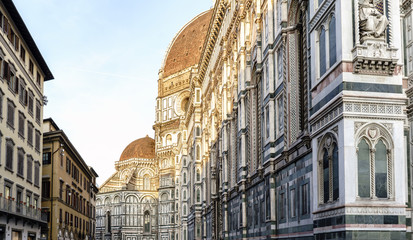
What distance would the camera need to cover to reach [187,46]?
16100cm

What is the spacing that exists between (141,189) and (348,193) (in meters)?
135

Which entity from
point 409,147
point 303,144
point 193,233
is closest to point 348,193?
point 409,147

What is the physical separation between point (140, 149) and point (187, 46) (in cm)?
3002

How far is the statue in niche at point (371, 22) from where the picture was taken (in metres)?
20.3

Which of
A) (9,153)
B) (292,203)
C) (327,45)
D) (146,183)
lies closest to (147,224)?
(146,183)

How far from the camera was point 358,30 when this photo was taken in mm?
20453

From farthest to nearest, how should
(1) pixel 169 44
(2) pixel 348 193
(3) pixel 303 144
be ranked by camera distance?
(1) pixel 169 44
(3) pixel 303 144
(2) pixel 348 193

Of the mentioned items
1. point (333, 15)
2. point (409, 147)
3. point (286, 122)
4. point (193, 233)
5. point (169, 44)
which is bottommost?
point (193, 233)

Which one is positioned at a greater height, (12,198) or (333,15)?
(333,15)

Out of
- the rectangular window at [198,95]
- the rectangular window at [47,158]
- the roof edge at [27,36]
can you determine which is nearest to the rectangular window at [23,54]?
the roof edge at [27,36]

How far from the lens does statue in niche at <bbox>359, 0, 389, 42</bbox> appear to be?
20328mm

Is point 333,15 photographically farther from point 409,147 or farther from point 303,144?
point 303,144

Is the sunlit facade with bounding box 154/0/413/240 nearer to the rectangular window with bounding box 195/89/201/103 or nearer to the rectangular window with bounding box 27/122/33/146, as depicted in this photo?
the rectangular window with bounding box 27/122/33/146

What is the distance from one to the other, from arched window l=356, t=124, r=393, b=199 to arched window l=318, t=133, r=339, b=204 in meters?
1.00
